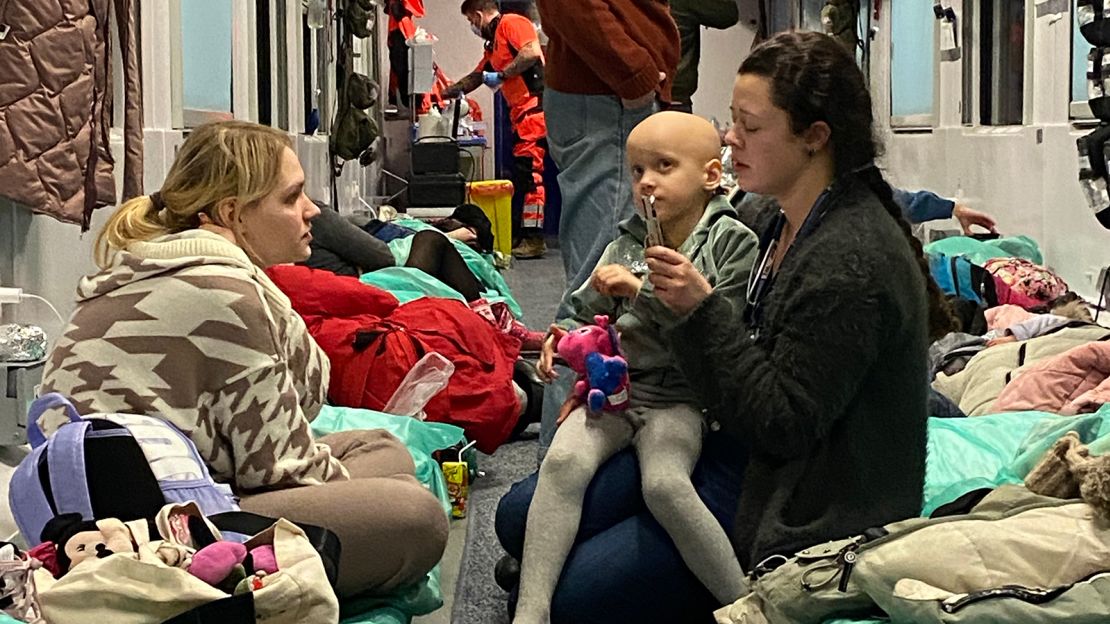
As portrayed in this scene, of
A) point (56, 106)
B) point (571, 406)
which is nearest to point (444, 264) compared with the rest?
point (56, 106)

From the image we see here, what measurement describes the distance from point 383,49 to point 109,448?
9.54m

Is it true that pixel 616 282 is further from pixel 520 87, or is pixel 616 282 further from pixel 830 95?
pixel 520 87

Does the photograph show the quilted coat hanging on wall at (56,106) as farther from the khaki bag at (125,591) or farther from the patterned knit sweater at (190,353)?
the khaki bag at (125,591)

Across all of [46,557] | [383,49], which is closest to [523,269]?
[383,49]

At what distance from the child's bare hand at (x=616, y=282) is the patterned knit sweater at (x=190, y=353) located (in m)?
0.56

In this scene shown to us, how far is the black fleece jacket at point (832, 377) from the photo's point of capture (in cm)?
204

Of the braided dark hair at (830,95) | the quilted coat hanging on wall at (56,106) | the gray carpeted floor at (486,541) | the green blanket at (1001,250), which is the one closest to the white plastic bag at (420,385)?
the gray carpeted floor at (486,541)

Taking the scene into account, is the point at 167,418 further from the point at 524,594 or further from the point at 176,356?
the point at 524,594

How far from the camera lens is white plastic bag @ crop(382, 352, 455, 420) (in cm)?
375

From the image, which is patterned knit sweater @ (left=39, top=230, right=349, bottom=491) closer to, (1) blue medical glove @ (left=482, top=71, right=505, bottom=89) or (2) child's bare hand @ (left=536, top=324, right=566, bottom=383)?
(2) child's bare hand @ (left=536, top=324, right=566, bottom=383)

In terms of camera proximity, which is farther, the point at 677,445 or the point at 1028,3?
the point at 1028,3

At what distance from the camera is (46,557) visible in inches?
70.7

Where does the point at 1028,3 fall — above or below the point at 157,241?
above

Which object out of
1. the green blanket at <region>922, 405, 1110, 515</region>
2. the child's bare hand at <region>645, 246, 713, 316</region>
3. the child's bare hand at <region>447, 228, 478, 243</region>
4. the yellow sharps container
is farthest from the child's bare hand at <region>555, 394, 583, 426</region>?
the yellow sharps container
